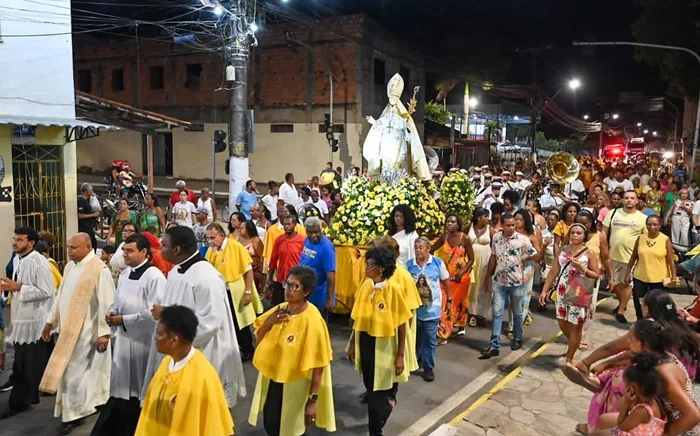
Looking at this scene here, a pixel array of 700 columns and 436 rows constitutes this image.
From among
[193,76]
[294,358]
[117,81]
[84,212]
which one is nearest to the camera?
[294,358]

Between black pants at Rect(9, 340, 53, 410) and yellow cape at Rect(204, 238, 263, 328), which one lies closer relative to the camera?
black pants at Rect(9, 340, 53, 410)

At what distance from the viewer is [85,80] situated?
107ft

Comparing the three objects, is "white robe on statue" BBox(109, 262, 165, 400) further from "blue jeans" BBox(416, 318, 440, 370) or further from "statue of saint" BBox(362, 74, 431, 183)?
"statue of saint" BBox(362, 74, 431, 183)

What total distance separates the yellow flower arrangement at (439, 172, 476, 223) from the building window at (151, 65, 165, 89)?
23282 mm

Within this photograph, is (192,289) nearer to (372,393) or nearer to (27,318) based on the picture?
(372,393)

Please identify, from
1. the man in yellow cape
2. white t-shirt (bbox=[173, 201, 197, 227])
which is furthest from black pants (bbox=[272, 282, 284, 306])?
the man in yellow cape

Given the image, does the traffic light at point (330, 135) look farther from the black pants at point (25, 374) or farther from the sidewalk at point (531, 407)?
the black pants at point (25, 374)

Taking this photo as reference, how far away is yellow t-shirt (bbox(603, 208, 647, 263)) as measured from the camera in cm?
904

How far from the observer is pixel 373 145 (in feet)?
33.1

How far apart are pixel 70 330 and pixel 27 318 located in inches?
35.8

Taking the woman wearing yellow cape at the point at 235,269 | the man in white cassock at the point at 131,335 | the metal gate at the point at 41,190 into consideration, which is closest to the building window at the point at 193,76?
the metal gate at the point at 41,190

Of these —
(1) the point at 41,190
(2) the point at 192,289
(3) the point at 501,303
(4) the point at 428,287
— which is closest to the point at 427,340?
(4) the point at 428,287

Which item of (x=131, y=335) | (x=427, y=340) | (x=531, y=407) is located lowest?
(x=531, y=407)

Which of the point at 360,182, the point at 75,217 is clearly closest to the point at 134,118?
the point at 75,217
